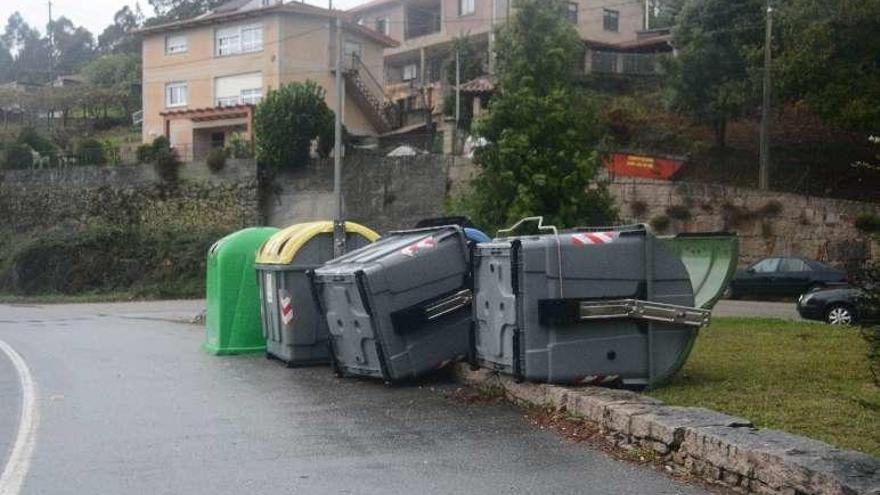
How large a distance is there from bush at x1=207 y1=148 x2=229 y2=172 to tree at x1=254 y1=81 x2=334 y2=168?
2.42m

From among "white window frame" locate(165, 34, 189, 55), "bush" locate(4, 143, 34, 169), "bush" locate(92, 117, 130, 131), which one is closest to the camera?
"bush" locate(4, 143, 34, 169)

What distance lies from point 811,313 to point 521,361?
14072 millimetres

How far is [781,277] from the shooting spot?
30.6m

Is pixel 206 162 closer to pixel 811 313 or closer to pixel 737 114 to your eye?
pixel 737 114

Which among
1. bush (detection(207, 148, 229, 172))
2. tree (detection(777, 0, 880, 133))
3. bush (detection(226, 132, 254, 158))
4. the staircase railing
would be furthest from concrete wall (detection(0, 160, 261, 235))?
tree (detection(777, 0, 880, 133))

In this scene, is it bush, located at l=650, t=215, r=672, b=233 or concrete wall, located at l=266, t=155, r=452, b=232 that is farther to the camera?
concrete wall, located at l=266, t=155, r=452, b=232

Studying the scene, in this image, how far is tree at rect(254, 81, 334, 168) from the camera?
41531 mm

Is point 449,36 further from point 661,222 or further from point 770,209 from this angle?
point 770,209

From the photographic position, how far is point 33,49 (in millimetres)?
116125

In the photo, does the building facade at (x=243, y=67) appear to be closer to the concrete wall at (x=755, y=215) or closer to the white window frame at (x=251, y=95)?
the white window frame at (x=251, y=95)

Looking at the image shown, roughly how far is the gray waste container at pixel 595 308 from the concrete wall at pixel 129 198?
34.3 metres

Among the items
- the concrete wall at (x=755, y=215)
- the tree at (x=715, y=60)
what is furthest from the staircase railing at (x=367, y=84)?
the concrete wall at (x=755, y=215)

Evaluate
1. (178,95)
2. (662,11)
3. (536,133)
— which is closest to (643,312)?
(536,133)

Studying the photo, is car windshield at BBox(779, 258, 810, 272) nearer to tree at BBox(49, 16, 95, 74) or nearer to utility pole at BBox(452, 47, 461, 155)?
utility pole at BBox(452, 47, 461, 155)
